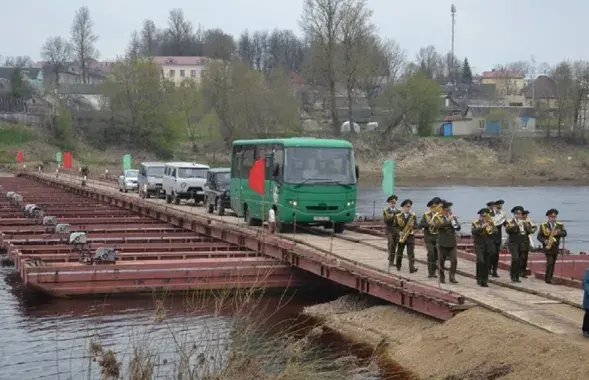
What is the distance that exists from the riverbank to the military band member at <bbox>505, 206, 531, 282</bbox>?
6.67ft

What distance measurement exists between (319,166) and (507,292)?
30.8 feet

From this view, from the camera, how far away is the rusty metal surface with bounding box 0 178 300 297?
832 inches

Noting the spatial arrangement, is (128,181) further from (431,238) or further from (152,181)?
(431,238)

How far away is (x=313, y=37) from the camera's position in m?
91.3

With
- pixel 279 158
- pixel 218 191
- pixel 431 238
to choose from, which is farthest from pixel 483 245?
pixel 218 191

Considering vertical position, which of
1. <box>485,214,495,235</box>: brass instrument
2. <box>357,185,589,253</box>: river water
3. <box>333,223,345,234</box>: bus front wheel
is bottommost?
<box>357,185,589,253</box>: river water

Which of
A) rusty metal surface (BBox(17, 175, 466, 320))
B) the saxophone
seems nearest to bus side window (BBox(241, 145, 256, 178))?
rusty metal surface (BBox(17, 175, 466, 320))

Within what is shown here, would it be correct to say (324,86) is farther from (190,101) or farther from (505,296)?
(505,296)

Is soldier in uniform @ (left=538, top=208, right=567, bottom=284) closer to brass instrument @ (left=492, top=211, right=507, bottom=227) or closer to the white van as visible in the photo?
brass instrument @ (left=492, top=211, right=507, bottom=227)

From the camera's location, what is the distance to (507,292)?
16641mm

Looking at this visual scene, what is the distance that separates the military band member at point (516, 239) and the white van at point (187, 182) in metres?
22.4

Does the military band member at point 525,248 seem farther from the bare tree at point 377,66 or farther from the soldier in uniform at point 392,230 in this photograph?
the bare tree at point 377,66

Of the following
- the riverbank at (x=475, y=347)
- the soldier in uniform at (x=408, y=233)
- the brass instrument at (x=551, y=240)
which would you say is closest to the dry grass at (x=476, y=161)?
the soldier in uniform at (x=408, y=233)

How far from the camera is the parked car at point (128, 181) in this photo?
48594mm
